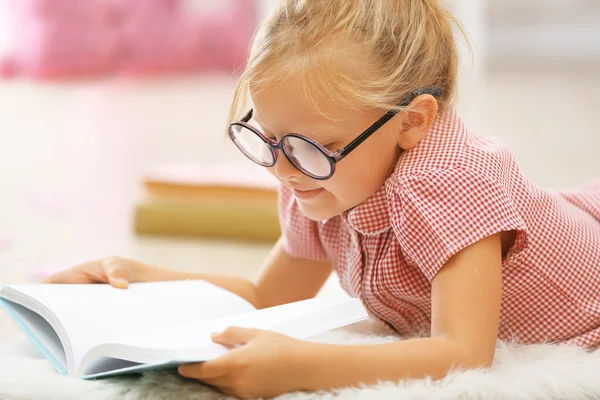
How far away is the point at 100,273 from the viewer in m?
1.21

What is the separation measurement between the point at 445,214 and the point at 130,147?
2.15m

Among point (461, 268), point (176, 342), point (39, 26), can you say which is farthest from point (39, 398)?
point (39, 26)

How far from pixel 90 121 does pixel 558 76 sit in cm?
215

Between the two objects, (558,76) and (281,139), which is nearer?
(281,139)

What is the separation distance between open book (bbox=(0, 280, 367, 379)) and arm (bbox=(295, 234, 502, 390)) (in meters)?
0.09

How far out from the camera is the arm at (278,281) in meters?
1.30

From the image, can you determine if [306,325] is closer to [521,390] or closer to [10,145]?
[521,390]

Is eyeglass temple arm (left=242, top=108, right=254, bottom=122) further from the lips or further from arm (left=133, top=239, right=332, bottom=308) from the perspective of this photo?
arm (left=133, top=239, right=332, bottom=308)

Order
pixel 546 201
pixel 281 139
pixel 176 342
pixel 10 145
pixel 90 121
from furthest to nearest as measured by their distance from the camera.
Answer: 1. pixel 90 121
2. pixel 10 145
3. pixel 546 201
4. pixel 281 139
5. pixel 176 342

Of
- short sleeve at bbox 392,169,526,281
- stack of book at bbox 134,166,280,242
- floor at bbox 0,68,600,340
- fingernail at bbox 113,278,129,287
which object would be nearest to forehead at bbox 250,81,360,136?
short sleeve at bbox 392,169,526,281

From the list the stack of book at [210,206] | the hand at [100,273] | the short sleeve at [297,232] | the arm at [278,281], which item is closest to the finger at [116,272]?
the hand at [100,273]

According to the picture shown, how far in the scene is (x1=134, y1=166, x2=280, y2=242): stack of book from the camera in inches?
83.4

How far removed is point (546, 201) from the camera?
1138 mm

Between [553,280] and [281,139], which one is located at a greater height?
[281,139]
